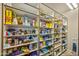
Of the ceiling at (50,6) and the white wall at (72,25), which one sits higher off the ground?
the ceiling at (50,6)

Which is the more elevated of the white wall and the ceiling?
the ceiling

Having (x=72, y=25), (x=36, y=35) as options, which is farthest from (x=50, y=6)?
(x=36, y=35)

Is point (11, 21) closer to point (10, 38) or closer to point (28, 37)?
point (10, 38)

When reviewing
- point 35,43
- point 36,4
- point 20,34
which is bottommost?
point 35,43

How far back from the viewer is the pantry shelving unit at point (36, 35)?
91.1 inches

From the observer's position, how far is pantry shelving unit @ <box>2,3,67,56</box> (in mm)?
2314

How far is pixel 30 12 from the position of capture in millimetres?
2432

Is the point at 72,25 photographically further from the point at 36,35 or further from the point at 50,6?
the point at 36,35

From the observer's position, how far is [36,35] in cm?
258

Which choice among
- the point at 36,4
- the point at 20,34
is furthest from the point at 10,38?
the point at 36,4

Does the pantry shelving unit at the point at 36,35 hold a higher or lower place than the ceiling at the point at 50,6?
lower

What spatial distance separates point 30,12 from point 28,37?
0.50 m

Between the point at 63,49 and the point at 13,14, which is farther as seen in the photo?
the point at 63,49

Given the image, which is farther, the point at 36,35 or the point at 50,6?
the point at 36,35
